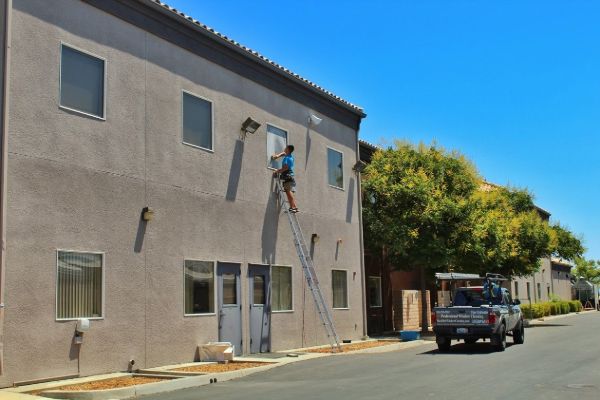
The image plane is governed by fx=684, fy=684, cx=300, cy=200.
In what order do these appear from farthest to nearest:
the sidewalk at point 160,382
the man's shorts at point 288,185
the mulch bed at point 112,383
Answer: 1. the man's shorts at point 288,185
2. the mulch bed at point 112,383
3. the sidewalk at point 160,382

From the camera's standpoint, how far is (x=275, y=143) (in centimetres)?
2105

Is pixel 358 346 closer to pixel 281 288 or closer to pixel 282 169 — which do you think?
pixel 281 288

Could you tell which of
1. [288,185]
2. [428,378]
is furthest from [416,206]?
[428,378]

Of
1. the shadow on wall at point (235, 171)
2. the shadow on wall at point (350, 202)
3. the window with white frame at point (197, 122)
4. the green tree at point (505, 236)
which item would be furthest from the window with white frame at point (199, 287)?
the green tree at point (505, 236)

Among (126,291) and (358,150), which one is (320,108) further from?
(126,291)

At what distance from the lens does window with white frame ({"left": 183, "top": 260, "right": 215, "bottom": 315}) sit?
16.8 metres

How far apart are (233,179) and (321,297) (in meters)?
4.85

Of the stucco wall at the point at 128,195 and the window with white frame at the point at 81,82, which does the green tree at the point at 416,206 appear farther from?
the window with white frame at the point at 81,82

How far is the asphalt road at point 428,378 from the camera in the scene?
11.5 metres

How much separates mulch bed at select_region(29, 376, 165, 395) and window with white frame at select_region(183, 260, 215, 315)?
123 inches

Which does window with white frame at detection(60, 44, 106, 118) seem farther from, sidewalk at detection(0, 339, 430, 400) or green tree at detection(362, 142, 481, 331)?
green tree at detection(362, 142, 481, 331)

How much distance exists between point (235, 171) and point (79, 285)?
6.27 meters

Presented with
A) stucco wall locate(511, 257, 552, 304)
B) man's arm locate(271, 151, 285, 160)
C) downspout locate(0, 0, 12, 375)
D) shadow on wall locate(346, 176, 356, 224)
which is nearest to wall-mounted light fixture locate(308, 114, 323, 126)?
man's arm locate(271, 151, 285, 160)

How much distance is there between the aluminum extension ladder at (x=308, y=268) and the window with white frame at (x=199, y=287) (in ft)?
13.0
